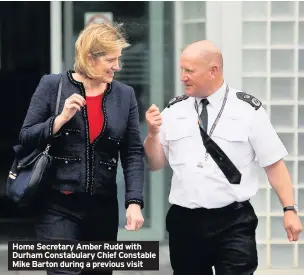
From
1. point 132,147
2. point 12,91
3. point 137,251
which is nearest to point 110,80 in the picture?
point 132,147

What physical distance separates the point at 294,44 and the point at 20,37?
7.29 feet

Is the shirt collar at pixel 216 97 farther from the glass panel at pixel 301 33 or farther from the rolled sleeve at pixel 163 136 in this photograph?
the glass panel at pixel 301 33

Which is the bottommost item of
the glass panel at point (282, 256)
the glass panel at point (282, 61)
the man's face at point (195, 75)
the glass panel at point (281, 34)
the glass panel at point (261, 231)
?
the glass panel at point (282, 256)

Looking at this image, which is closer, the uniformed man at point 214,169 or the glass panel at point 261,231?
the uniformed man at point 214,169

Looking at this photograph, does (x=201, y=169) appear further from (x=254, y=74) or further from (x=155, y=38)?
→ (x=155, y=38)

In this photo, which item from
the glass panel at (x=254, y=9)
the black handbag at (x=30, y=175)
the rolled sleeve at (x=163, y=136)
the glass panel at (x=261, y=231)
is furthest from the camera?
the glass panel at (x=261, y=231)

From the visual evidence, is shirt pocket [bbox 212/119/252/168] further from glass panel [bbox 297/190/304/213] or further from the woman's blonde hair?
glass panel [bbox 297/190/304/213]

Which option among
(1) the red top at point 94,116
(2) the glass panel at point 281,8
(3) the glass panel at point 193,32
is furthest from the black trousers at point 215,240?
(3) the glass panel at point 193,32

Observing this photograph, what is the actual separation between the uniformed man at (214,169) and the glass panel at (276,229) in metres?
2.31

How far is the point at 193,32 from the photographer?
669 centimetres

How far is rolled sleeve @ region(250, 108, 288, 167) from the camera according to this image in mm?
4152

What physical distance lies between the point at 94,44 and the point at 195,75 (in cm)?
48

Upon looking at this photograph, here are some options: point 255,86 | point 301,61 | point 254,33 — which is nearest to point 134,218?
point 255,86

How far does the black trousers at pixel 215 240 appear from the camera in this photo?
163 inches
